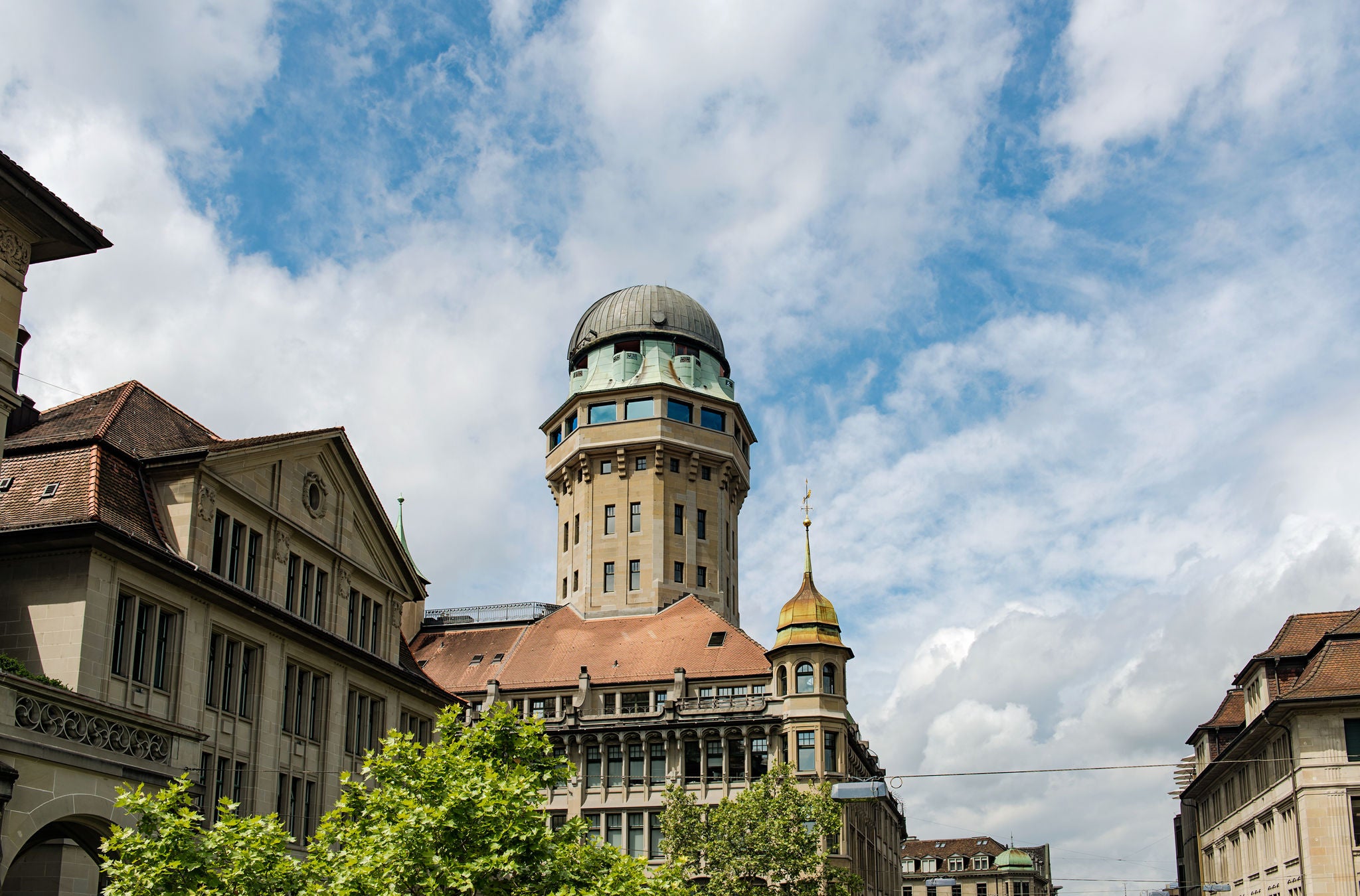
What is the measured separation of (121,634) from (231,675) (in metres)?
→ 5.56

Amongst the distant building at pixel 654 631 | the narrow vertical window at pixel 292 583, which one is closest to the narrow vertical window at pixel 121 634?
the narrow vertical window at pixel 292 583

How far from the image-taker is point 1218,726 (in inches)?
3091

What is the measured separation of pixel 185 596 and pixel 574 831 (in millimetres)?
12649

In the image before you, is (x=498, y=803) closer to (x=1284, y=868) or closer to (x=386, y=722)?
(x=386, y=722)

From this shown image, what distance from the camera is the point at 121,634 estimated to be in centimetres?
3372

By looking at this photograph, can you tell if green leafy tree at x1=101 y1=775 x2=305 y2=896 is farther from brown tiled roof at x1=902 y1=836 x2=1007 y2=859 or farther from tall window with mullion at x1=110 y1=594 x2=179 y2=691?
brown tiled roof at x1=902 y1=836 x2=1007 y2=859

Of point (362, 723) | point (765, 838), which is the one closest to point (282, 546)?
point (362, 723)

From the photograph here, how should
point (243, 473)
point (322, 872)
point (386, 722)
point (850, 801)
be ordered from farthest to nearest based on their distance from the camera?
point (850, 801), point (386, 722), point (243, 473), point (322, 872)

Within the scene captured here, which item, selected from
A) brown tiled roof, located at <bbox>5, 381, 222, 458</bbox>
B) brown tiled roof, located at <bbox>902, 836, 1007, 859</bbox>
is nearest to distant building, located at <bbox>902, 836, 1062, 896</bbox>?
brown tiled roof, located at <bbox>902, 836, 1007, 859</bbox>

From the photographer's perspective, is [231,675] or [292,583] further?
[292,583]

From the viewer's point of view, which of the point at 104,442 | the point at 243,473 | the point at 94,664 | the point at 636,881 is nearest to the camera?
the point at 636,881

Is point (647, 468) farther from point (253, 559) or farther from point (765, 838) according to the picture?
point (253, 559)

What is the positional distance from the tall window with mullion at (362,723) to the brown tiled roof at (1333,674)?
3537 cm

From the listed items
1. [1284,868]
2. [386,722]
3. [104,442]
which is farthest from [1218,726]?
[104,442]
